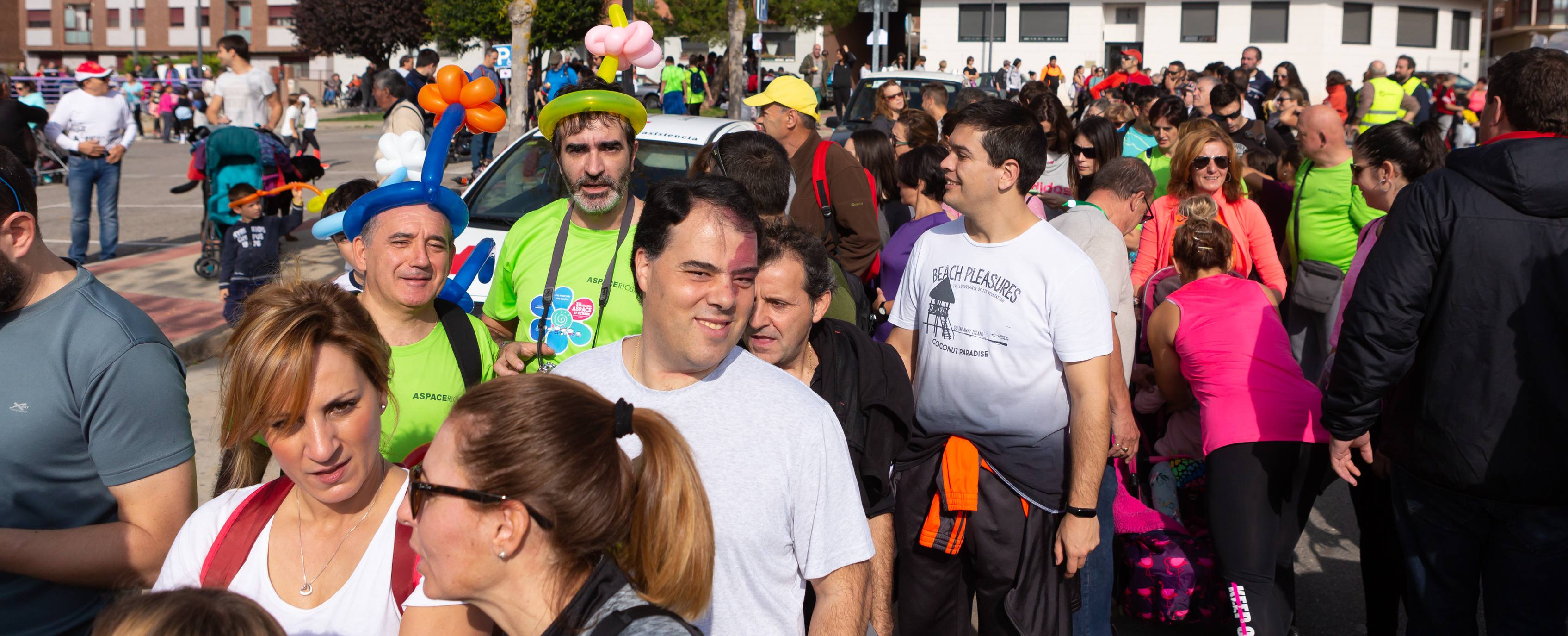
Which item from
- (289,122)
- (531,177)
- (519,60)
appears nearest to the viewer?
(531,177)

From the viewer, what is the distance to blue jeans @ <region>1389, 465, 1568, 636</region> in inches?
124

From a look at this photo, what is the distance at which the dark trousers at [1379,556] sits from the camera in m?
3.93

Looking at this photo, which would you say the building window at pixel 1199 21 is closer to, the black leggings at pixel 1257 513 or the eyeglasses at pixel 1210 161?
the eyeglasses at pixel 1210 161

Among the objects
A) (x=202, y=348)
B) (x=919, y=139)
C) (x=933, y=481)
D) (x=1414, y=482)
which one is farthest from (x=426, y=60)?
(x=1414, y=482)

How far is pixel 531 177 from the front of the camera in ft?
22.9

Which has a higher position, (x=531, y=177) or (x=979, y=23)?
(x=979, y=23)

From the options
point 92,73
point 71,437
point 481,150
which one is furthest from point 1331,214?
point 481,150

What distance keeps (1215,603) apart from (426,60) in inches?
436

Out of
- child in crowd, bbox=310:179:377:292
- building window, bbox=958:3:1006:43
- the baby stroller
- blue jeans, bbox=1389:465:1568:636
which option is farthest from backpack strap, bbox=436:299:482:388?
building window, bbox=958:3:1006:43

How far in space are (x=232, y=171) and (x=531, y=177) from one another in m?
3.51

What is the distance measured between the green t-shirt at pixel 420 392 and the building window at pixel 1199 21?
51.6m

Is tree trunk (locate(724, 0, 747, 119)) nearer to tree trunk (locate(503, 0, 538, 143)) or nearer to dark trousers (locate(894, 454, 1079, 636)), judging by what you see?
tree trunk (locate(503, 0, 538, 143))

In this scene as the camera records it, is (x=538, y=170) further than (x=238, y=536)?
Yes

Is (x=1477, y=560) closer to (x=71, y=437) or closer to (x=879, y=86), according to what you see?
(x=71, y=437)
